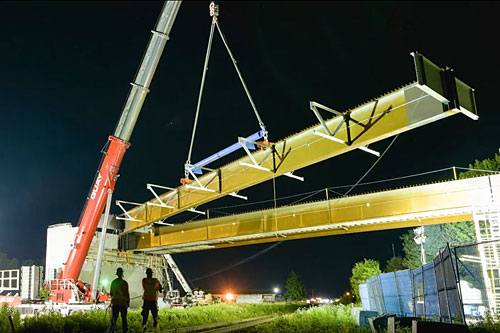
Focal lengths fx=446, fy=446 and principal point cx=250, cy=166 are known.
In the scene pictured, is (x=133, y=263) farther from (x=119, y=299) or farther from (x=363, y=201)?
(x=119, y=299)

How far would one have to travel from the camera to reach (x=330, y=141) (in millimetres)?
14852

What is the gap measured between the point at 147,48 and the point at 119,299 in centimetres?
1162

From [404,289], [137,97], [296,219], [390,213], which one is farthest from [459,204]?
[137,97]

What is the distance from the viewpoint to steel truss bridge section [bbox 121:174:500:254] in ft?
66.3

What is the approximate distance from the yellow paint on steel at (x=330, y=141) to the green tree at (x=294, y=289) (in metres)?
43.6

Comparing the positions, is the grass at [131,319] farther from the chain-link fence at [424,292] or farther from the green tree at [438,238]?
the green tree at [438,238]

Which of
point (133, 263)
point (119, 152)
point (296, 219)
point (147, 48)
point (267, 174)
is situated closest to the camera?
point (267, 174)

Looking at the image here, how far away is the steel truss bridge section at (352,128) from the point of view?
11109mm

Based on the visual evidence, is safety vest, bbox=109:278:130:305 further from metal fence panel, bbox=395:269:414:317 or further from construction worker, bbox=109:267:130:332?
metal fence panel, bbox=395:269:414:317

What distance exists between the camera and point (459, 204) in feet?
66.0

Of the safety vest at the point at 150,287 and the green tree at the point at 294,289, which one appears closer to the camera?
the safety vest at the point at 150,287

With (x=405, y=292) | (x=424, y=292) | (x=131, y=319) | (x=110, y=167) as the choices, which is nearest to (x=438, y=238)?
(x=405, y=292)

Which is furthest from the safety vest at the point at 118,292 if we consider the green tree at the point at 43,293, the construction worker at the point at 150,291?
the green tree at the point at 43,293

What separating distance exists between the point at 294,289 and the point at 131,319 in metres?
48.7
